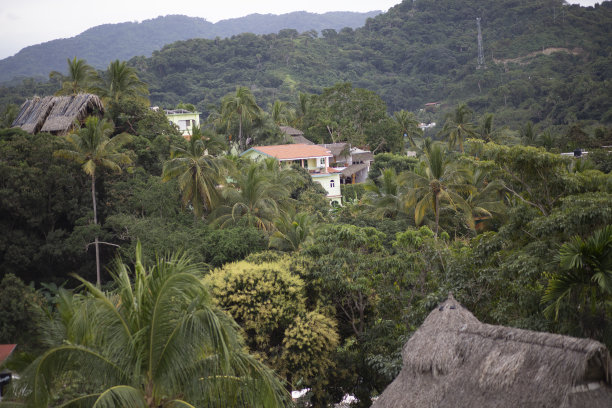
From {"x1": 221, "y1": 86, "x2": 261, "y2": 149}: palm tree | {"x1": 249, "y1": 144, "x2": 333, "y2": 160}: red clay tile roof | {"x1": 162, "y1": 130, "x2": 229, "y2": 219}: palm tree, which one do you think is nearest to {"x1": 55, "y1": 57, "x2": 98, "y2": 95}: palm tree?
{"x1": 221, "y1": 86, "x2": 261, "y2": 149}: palm tree

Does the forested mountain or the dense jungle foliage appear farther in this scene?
the forested mountain

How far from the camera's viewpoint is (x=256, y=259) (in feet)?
57.4

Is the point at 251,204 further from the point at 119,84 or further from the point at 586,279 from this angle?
the point at 586,279

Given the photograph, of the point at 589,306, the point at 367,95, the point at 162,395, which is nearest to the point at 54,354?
the point at 162,395

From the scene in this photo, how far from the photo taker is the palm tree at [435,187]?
1000 inches

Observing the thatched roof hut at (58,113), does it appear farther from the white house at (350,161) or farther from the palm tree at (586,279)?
the palm tree at (586,279)

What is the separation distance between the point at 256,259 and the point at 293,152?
28.6 m

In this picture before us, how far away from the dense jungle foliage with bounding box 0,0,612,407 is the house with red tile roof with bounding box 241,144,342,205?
5844 mm

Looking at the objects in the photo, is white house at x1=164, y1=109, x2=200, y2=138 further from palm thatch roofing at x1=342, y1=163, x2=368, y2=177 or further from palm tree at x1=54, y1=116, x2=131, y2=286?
palm tree at x1=54, y1=116, x2=131, y2=286

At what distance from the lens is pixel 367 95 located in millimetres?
58000

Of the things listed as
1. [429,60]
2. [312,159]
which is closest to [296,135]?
[312,159]

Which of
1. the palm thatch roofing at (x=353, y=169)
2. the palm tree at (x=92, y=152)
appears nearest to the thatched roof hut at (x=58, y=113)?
the palm tree at (x=92, y=152)

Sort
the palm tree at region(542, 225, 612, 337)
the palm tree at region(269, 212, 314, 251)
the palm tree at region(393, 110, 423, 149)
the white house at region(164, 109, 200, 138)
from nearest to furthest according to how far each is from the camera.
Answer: the palm tree at region(542, 225, 612, 337), the palm tree at region(269, 212, 314, 251), the white house at region(164, 109, 200, 138), the palm tree at region(393, 110, 423, 149)

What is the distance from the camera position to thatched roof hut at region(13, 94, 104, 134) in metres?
30.7
